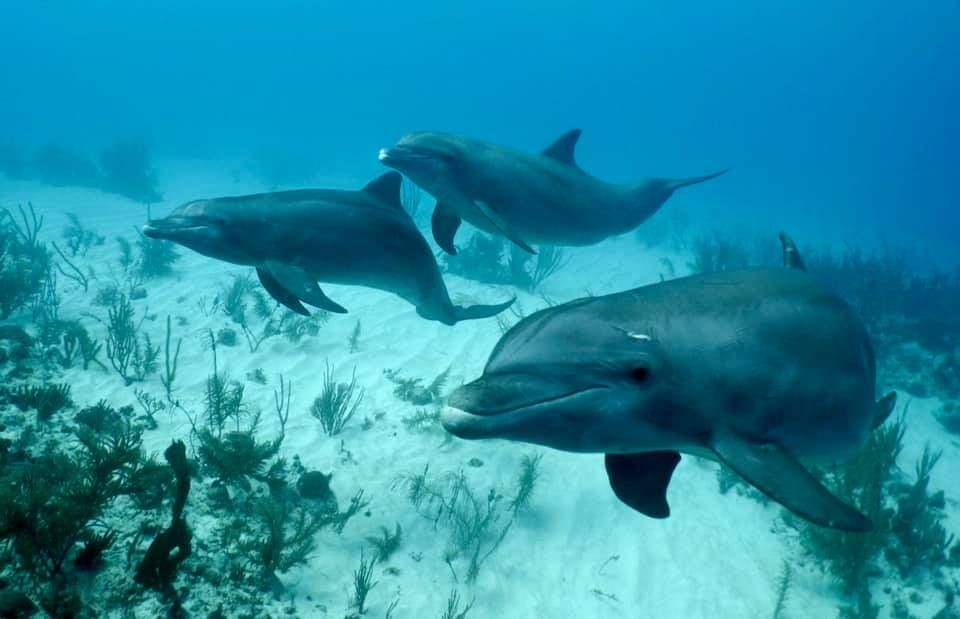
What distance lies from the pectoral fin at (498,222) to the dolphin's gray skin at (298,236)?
35.2 inches

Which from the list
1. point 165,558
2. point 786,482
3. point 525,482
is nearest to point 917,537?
point 525,482

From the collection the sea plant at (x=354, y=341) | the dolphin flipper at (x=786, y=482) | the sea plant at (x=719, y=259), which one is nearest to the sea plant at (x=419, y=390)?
the sea plant at (x=354, y=341)

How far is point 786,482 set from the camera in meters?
2.05

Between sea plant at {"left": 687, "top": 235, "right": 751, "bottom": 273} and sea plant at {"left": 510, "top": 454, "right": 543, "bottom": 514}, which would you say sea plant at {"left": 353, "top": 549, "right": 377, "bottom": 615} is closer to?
sea plant at {"left": 510, "top": 454, "right": 543, "bottom": 514}

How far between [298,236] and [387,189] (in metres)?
1.02

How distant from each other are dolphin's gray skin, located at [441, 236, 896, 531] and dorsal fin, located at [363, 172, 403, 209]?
10.9ft

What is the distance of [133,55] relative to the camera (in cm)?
12619

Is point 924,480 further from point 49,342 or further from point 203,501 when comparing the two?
point 49,342

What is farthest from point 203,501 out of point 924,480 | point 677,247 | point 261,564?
point 677,247

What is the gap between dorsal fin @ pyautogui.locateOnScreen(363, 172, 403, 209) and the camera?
527 centimetres

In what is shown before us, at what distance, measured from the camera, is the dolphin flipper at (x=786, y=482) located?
6.33ft

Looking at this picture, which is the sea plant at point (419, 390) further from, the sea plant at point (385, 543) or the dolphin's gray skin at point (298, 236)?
the dolphin's gray skin at point (298, 236)

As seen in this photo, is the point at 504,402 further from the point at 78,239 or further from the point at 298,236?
the point at 78,239

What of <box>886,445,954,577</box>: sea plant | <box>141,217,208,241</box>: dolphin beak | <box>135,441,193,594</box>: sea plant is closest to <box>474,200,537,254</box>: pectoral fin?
<box>141,217,208,241</box>: dolphin beak
